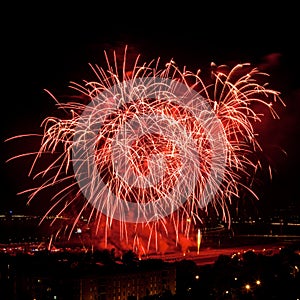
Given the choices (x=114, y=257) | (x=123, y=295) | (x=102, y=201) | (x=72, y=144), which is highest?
(x=72, y=144)

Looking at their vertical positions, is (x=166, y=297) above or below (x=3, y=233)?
below

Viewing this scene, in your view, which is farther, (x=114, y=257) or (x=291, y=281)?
(x=114, y=257)

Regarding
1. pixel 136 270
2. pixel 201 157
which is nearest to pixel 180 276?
pixel 136 270

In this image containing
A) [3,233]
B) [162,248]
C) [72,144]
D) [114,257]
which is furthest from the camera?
[3,233]

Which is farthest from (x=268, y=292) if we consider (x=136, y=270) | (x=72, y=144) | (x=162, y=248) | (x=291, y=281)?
(x=72, y=144)

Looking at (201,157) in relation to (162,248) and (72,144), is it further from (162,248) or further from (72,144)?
(162,248)

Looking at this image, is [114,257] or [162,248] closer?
[114,257]

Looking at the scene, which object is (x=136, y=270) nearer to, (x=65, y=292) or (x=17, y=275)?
(x=65, y=292)

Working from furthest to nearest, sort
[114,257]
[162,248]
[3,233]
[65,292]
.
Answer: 1. [3,233]
2. [162,248]
3. [114,257]
4. [65,292]

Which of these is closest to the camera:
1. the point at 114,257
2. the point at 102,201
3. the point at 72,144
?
the point at 72,144
